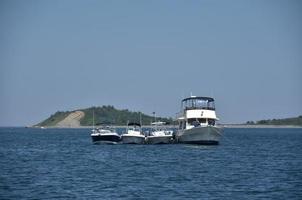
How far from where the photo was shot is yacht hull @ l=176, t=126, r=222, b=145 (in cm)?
9875

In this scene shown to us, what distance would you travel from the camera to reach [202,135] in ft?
326

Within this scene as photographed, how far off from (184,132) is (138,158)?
89.9 feet

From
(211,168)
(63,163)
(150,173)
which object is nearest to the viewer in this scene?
(150,173)

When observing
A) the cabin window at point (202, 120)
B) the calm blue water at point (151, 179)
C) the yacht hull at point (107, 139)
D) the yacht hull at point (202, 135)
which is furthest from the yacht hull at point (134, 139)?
the calm blue water at point (151, 179)

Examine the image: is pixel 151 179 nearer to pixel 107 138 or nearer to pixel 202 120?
pixel 202 120

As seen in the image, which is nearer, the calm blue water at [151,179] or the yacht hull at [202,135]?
the calm blue water at [151,179]

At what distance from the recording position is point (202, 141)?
101 meters

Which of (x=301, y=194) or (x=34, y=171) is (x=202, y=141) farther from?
(x=301, y=194)

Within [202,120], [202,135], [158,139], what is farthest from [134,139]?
[202,135]

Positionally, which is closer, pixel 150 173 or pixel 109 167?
pixel 150 173

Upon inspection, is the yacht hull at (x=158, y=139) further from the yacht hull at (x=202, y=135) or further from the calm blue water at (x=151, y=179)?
the calm blue water at (x=151, y=179)

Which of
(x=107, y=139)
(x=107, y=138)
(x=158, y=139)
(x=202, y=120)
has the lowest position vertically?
(x=158, y=139)

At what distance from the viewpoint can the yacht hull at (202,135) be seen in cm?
9875

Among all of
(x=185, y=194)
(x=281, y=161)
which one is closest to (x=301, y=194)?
(x=185, y=194)
